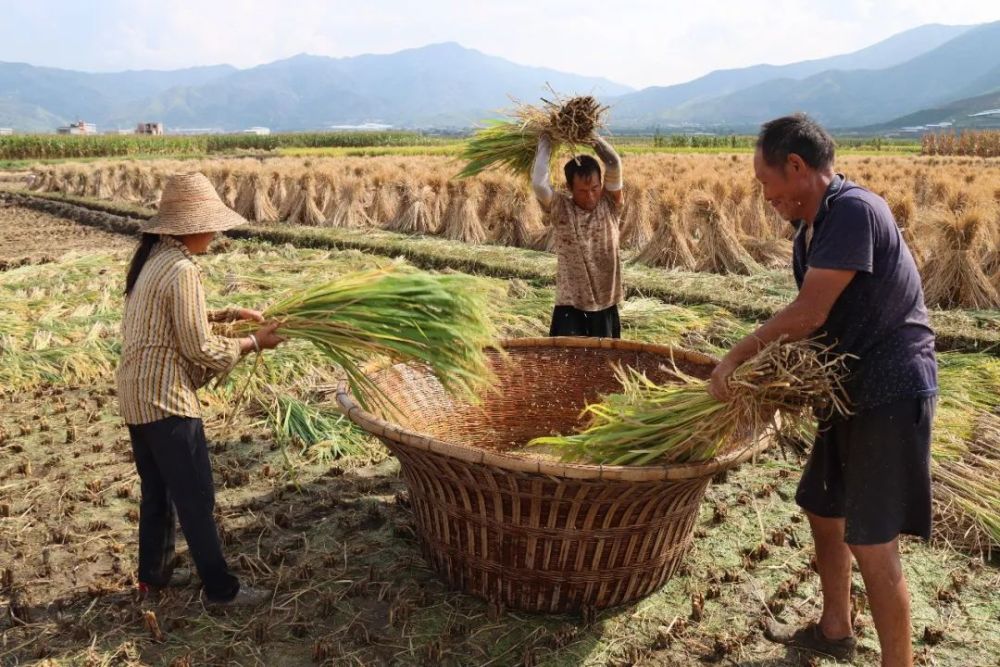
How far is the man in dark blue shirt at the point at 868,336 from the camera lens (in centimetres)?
193

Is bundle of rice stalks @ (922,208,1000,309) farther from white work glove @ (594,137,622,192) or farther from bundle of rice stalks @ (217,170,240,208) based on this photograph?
bundle of rice stalks @ (217,170,240,208)

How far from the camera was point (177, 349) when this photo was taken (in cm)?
243

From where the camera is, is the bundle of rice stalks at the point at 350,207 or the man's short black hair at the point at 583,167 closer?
the man's short black hair at the point at 583,167

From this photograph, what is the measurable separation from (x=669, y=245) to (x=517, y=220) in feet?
7.69

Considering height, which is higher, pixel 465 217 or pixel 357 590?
pixel 465 217

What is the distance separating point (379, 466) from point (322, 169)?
32.2ft

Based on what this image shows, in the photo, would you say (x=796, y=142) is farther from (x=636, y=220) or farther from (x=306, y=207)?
(x=306, y=207)

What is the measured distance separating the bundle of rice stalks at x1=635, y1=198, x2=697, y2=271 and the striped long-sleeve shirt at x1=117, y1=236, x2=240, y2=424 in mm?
6320

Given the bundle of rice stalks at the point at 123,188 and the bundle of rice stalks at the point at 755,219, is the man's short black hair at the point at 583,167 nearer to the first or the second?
the bundle of rice stalks at the point at 755,219

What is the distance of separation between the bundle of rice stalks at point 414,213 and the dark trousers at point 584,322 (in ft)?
23.6

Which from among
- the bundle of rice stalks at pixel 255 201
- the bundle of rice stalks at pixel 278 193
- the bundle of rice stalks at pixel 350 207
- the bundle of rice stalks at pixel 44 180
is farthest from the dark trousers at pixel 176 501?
the bundle of rice stalks at pixel 44 180

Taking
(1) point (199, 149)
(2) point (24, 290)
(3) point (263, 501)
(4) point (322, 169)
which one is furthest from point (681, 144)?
(3) point (263, 501)

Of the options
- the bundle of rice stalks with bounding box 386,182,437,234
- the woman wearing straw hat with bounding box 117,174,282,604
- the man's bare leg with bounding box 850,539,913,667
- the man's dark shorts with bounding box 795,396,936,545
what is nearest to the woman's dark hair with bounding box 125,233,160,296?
the woman wearing straw hat with bounding box 117,174,282,604

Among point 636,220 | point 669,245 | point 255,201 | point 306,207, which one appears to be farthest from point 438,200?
point 669,245
